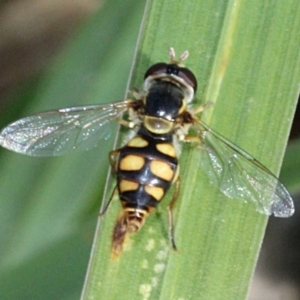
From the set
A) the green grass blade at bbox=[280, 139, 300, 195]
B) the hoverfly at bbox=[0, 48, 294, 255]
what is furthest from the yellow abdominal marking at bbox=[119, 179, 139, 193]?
the green grass blade at bbox=[280, 139, 300, 195]

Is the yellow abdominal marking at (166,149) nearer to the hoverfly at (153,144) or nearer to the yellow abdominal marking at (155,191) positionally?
the hoverfly at (153,144)

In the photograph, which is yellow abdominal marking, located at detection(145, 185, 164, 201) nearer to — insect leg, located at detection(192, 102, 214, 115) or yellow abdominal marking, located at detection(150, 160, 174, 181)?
yellow abdominal marking, located at detection(150, 160, 174, 181)

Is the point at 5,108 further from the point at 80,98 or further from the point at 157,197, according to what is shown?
the point at 157,197

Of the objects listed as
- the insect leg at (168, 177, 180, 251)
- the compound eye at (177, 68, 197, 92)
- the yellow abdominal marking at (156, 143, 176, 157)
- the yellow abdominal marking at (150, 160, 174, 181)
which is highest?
the compound eye at (177, 68, 197, 92)

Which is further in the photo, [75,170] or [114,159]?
[75,170]

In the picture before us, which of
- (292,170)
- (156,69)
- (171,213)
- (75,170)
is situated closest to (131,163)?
(171,213)

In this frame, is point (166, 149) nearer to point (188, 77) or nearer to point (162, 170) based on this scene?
point (162, 170)

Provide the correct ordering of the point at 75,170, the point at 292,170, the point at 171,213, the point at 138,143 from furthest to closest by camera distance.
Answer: the point at 75,170 < the point at 292,170 < the point at 138,143 < the point at 171,213
